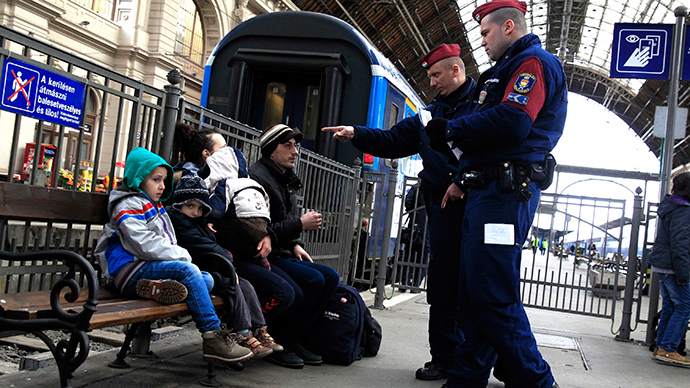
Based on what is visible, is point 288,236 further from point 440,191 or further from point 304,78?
point 304,78

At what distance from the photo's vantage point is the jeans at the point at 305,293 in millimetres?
4156

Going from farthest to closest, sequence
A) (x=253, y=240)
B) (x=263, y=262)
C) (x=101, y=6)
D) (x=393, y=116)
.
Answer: (x=101, y=6), (x=393, y=116), (x=263, y=262), (x=253, y=240)

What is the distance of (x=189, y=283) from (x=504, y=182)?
161cm

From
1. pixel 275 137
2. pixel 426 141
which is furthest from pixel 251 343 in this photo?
pixel 426 141

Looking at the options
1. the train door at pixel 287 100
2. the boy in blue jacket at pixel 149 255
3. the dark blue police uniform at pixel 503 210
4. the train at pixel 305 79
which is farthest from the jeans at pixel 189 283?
the train door at pixel 287 100

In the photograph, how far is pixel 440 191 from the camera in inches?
164

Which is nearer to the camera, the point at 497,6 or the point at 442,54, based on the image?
the point at 497,6

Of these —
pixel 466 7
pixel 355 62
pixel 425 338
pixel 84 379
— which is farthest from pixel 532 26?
pixel 84 379

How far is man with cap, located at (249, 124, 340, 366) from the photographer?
4145 millimetres

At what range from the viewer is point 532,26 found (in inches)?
1623

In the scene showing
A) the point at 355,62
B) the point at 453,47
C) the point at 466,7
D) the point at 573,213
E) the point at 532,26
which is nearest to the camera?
the point at 453,47

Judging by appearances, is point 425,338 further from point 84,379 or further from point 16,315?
point 16,315

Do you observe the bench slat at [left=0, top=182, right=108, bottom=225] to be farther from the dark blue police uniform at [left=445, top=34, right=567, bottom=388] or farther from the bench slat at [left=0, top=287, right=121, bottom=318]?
the dark blue police uniform at [left=445, top=34, right=567, bottom=388]

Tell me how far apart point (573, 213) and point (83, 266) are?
20.5 ft
